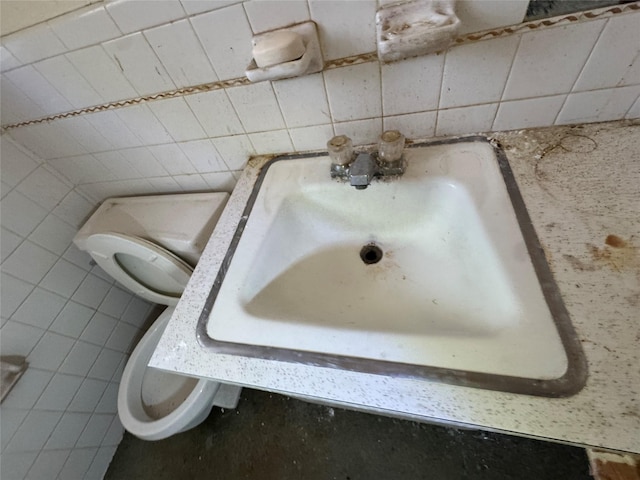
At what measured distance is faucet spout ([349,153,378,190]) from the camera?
1.84ft

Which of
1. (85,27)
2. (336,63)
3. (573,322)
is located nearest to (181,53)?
(85,27)

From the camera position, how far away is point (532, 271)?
0.42m

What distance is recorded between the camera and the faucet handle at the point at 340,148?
574mm

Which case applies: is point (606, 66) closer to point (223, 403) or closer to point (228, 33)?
point (228, 33)

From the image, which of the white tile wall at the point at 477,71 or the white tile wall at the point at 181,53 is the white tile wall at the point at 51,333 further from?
the white tile wall at the point at 477,71

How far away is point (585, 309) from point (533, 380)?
0.13m

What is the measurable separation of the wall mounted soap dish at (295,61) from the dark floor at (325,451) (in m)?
1.18

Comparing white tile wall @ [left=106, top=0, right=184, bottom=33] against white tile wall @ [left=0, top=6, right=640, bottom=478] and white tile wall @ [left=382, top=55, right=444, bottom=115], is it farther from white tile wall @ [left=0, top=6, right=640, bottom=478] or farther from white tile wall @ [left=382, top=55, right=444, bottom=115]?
white tile wall @ [left=382, top=55, right=444, bottom=115]

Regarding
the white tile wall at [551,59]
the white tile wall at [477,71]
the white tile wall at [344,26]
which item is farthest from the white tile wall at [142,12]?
the white tile wall at [551,59]

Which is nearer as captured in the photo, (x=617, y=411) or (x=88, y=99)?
(x=617, y=411)

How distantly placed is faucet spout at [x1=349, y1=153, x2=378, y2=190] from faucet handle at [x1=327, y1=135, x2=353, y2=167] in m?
0.03

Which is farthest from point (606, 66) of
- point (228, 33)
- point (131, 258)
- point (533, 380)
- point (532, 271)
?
point (131, 258)

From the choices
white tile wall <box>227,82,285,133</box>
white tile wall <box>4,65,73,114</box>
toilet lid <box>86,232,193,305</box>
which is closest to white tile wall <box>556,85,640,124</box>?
white tile wall <box>227,82,285,133</box>

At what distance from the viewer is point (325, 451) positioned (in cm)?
104
